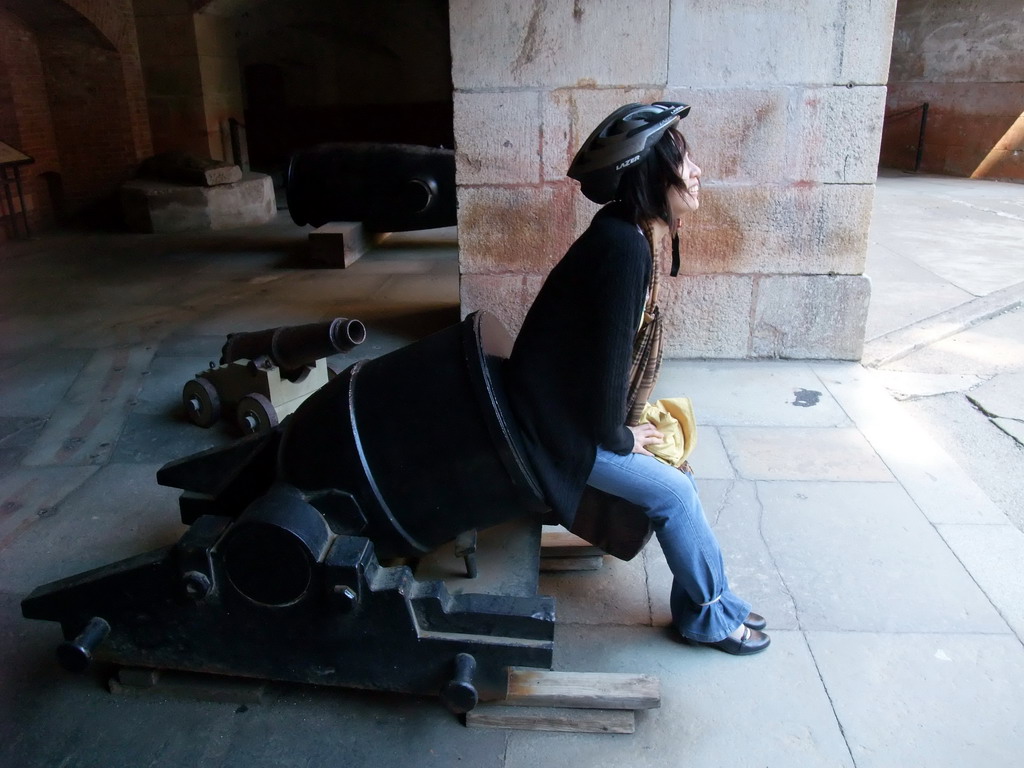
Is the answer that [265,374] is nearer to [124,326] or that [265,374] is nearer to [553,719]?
[553,719]

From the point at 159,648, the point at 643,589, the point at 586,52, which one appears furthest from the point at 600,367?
the point at 586,52

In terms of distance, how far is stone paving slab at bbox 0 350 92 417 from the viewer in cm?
419

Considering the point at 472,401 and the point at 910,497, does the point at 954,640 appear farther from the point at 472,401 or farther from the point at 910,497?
the point at 472,401

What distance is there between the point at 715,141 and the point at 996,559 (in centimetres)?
245

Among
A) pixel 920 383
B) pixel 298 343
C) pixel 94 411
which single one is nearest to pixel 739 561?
pixel 298 343

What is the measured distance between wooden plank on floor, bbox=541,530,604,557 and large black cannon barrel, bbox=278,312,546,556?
713mm

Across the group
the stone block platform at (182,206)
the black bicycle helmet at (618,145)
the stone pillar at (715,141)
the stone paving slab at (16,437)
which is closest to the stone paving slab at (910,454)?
the stone pillar at (715,141)

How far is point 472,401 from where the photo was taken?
194 centimetres

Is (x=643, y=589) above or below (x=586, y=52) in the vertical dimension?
below

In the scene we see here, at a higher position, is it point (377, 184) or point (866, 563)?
point (377, 184)

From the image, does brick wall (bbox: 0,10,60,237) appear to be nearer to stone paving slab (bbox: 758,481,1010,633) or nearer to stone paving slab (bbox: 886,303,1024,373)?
stone paving slab (bbox: 886,303,1024,373)

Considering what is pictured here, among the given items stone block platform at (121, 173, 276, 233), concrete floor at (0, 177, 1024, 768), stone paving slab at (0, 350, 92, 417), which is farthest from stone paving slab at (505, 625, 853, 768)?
stone block platform at (121, 173, 276, 233)

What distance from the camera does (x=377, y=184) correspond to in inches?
267

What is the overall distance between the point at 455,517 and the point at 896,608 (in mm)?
1394
